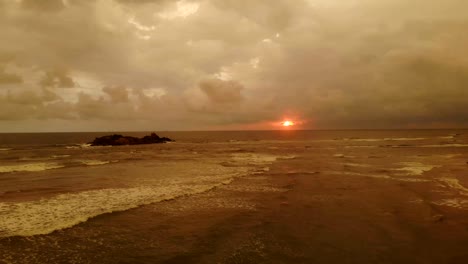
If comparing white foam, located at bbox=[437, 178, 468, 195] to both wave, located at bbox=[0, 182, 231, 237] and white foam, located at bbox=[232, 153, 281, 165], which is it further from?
white foam, located at bbox=[232, 153, 281, 165]

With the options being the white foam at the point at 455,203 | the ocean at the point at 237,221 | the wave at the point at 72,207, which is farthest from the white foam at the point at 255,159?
the white foam at the point at 455,203

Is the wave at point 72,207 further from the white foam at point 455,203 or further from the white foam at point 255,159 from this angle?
the white foam at point 255,159

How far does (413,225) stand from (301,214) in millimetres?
4374

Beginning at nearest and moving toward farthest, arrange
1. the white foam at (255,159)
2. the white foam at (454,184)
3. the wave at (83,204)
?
the wave at (83,204), the white foam at (454,184), the white foam at (255,159)

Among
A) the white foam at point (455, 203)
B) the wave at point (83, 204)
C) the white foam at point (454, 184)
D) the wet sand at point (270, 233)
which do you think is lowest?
the white foam at point (454, 184)

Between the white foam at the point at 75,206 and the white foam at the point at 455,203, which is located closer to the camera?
the white foam at the point at 75,206

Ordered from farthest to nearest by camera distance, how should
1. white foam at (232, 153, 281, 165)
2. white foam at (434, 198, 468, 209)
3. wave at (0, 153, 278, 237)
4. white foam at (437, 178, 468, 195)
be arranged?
1. white foam at (232, 153, 281, 165)
2. white foam at (437, 178, 468, 195)
3. white foam at (434, 198, 468, 209)
4. wave at (0, 153, 278, 237)

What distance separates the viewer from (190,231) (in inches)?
487

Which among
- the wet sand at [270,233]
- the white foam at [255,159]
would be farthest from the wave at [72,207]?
the white foam at [255,159]

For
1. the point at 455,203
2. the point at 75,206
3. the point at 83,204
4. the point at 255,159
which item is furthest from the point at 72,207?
the point at 255,159

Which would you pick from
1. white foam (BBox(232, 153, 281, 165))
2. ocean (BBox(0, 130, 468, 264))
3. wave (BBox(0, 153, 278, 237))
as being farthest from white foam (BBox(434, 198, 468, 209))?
white foam (BBox(232, 153, 281, 165))

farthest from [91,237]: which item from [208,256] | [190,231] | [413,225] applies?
[413,225]

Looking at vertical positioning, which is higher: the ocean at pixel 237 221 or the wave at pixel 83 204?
the wave at pixel 83 204

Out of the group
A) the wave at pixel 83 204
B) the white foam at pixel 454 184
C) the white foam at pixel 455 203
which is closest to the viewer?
the wave at pixel 83 204
